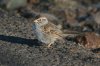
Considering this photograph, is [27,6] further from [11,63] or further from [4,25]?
[11,63]

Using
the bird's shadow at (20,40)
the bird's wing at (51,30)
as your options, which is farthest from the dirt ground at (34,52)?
the bird's wing at (51,30)

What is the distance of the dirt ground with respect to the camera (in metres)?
11.9

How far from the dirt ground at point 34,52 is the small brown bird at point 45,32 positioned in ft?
0.97

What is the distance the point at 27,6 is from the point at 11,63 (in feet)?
30.7

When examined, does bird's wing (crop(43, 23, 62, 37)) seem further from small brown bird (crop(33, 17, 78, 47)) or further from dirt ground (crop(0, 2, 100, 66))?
dirt ground (crop(0, 2, 100, 66))

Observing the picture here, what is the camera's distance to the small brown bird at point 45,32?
41.0 ft

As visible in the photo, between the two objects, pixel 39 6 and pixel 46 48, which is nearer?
pixel 46 48

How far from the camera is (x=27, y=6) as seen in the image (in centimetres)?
2088

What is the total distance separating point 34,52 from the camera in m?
12.6

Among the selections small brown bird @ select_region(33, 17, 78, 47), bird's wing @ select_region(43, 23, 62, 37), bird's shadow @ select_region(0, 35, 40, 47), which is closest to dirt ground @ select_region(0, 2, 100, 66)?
bird's shadow @ select_region(0, 35, 40, 47)

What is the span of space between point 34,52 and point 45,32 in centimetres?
51

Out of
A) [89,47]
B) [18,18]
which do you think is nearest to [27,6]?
[18,18]

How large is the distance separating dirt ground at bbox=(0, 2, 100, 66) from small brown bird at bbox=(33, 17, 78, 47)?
295mm

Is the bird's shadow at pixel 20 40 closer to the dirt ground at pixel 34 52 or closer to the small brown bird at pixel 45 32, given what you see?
the dirt ground at pixel 34 52
